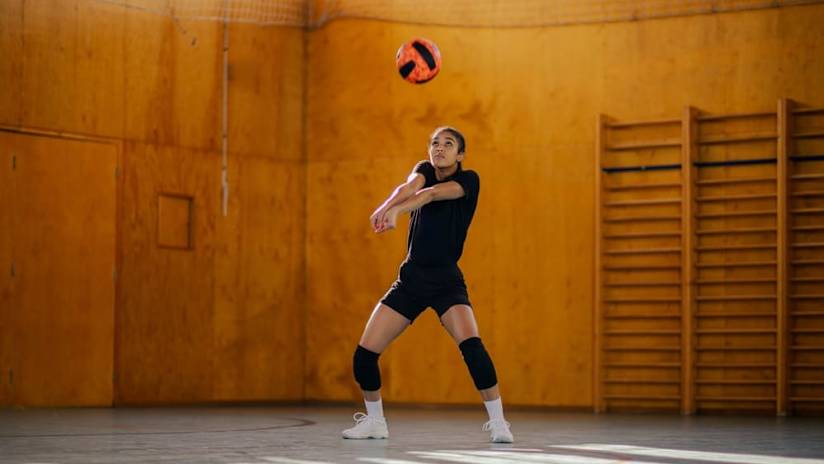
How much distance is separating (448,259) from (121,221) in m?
5.32

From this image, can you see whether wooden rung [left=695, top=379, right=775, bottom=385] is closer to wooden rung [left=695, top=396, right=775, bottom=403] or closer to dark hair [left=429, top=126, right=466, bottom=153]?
wooden rung [left=695, top=396, right=775, bottom=403]

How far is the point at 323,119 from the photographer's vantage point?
491 inches

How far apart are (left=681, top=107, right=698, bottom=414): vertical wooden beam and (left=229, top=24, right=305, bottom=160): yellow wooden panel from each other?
3938 millimetres

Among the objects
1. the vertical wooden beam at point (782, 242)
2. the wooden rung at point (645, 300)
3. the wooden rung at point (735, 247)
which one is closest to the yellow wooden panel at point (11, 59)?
the wooden rung at point (645, 300)

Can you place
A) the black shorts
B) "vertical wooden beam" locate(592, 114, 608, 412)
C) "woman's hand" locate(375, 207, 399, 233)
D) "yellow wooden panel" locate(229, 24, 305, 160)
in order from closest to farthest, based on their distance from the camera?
"woman's hand" locate(375, 207, 399, 233), the black shorts, "vertical wooden beam" locate(592, 114, 608, 412), "yellow wooden panel" locate(229, 24, 305, 160)

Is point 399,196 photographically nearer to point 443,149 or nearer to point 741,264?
point 443,149

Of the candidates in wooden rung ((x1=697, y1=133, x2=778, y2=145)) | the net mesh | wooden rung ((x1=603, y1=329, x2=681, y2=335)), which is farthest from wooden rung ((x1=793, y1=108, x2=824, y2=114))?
wooden rung ((x1=603, y1=329, x2=681, y2=335))

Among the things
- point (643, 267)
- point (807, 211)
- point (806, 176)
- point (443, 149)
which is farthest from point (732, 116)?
point (443, 149)

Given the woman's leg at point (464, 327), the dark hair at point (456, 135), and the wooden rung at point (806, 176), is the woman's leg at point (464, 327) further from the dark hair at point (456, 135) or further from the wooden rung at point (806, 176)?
the wooden rung at point (806, 176)

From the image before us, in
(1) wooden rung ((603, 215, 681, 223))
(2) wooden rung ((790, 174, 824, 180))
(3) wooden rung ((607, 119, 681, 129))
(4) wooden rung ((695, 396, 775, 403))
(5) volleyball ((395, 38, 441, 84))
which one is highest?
(5) volleyball ((395, 38, 441, 84))

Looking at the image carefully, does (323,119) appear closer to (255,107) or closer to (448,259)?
(255,107)

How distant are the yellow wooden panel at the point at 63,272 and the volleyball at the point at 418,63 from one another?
128 inches

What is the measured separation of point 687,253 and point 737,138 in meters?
1.08

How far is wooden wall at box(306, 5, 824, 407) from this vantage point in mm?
10859
